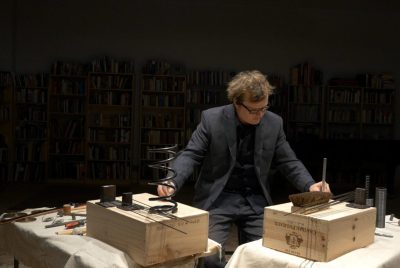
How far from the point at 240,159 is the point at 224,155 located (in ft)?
0.34

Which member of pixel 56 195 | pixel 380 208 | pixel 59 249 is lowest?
pixel 56 195

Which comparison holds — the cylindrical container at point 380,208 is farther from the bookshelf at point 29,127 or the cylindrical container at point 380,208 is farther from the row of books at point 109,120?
the bookshelf at point 29,127

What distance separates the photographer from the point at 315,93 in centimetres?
829

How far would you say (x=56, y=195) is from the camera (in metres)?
6.73

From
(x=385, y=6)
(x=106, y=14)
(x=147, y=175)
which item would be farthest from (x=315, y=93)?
(x=106, y=14)

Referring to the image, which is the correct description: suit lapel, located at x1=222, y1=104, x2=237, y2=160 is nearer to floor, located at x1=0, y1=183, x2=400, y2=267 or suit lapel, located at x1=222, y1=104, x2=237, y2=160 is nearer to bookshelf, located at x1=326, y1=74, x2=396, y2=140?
floor, located at x1=0, y1=183, x2=400, y2=267

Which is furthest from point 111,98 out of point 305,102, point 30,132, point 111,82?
point 305,102

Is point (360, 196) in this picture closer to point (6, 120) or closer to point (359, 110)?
point (359, 110)

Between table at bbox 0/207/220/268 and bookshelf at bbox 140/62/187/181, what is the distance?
18.8 ft

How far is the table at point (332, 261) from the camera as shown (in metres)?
1.70

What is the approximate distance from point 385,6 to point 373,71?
3.84ft

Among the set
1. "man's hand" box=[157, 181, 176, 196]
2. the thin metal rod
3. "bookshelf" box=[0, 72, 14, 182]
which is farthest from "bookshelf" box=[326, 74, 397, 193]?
"man's hand" box=[157, 181, 176, 196]

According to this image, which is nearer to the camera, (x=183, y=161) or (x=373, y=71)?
(x=183, y=161)

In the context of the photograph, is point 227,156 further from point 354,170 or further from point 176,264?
point 354,170
